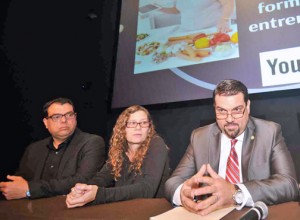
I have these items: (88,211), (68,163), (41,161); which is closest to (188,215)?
(88,211)

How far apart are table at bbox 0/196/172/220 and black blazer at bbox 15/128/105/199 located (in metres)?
0.48

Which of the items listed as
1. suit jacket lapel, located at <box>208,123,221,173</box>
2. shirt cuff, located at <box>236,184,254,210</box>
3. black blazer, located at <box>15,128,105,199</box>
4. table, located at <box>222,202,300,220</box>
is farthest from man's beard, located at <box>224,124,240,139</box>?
black blazer, located at <box>15,128,105,199</box>

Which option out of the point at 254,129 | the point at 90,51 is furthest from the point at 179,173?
the point at 90,51

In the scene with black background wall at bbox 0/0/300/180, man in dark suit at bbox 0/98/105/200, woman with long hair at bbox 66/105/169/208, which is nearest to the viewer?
woman with long hair at bbox 66/105/169/208

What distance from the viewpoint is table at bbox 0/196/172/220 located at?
118 centimetres

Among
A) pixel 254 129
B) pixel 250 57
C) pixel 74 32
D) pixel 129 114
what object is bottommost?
pixel 254 129

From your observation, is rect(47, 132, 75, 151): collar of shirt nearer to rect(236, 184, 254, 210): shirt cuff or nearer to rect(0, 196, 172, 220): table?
rect(0, 196, 172, 220): table

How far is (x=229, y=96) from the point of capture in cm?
168

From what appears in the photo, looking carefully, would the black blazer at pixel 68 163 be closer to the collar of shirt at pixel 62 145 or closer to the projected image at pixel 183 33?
the collar of shirt at pixel 62 145

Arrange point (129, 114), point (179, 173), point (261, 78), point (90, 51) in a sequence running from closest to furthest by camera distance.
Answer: point (179, 173), point (129, 114), point (261, 78), point (90, 51)

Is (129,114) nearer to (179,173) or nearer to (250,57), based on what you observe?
(179,173)

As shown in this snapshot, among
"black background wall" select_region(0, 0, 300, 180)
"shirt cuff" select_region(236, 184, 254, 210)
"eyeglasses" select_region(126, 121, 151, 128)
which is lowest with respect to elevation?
"shirt cuff" select_region(236, 184, 254, 210)

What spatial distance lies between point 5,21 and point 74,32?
897 mm

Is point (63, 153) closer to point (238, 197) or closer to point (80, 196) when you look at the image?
point (80, 196)
